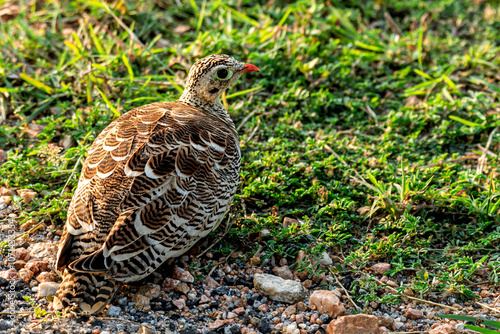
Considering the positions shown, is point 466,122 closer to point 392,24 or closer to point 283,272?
point 392,24

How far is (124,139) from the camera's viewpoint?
13.2 ft

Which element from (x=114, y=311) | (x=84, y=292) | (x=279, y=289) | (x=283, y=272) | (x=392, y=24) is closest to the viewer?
(x=84, y=292)

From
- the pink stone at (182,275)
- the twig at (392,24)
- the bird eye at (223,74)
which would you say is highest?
the twig at (392,24)

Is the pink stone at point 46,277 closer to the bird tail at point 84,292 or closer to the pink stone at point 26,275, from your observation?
the pink stone at point 26,275

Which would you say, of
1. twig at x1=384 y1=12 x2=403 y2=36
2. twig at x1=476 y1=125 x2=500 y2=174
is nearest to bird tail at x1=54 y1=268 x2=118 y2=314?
twig at x1=476 y1=125 x2=500 y2=174

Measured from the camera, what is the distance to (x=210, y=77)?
470 cm

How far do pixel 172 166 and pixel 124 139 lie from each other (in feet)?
1.64

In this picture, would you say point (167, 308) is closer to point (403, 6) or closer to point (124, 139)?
point (124, 139)

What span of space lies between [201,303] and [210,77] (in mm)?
2106

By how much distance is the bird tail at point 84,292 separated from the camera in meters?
3.41

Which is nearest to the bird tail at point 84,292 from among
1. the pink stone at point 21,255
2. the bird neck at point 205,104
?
the pink stone at point 21,255

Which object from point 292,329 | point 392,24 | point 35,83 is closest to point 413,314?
point 292,329

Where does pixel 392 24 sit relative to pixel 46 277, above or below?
above

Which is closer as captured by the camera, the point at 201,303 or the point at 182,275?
the point at 201,303
